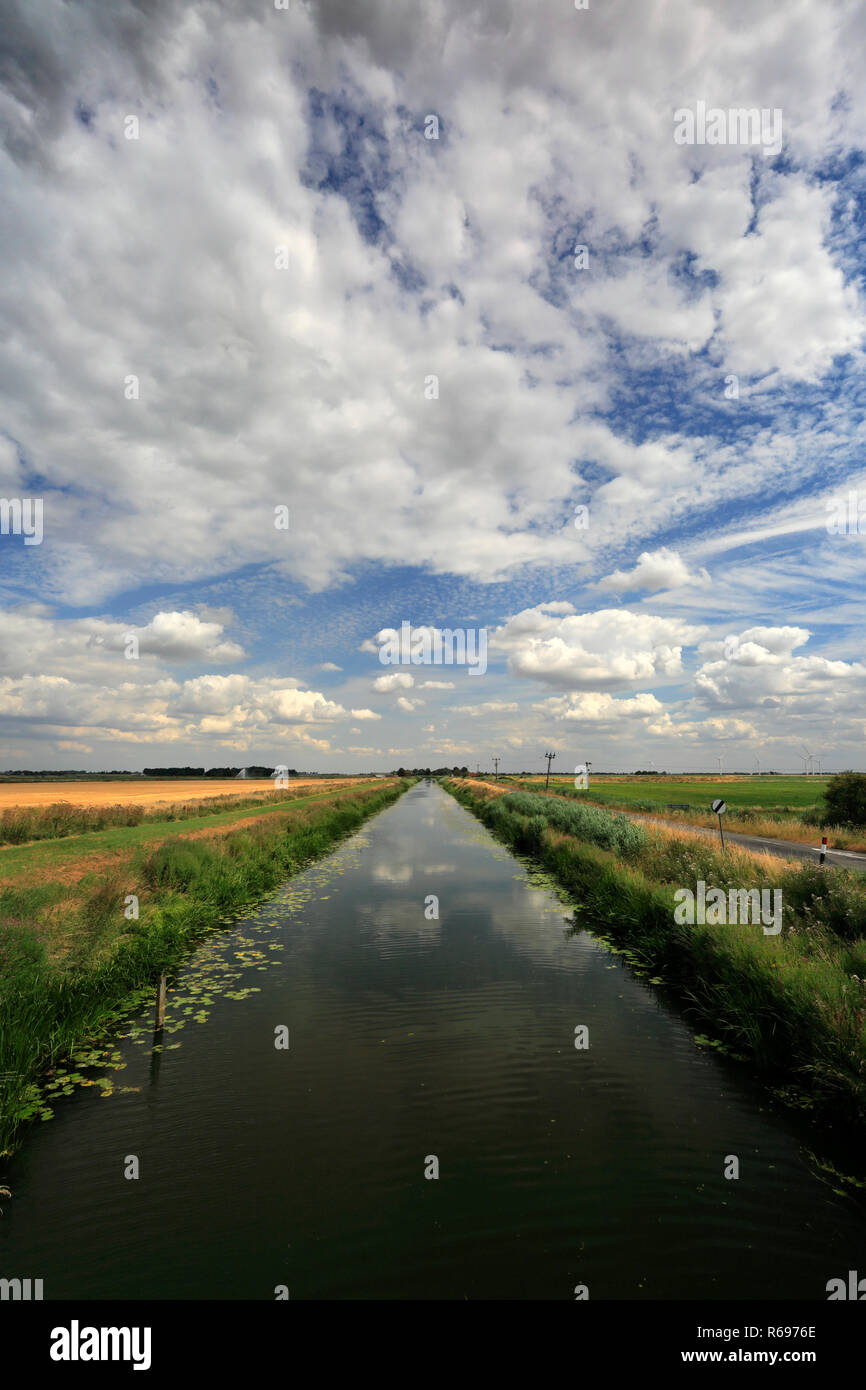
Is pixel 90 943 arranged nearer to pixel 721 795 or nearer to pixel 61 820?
pixel 61 820

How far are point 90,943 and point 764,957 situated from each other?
40.2 feet

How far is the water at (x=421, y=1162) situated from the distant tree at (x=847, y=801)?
1005 inches

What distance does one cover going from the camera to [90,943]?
1096 cm

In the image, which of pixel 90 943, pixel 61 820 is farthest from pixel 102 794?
pixel 90 943

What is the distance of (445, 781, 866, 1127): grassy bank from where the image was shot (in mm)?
7363

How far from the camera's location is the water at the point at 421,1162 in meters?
4.93

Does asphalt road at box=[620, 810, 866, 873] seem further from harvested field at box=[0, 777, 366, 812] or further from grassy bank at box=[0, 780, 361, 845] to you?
harvested field at box=[0, 777, 366, 812]

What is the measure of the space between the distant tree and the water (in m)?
25.5

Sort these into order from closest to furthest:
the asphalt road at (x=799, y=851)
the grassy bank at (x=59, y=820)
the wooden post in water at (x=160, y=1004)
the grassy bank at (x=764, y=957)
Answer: the grassy bank at (x=764, y=957)
the wooden post in water at (x=160, y=1004)
the asphalt road at (x=799, y=851)
the grassy bank at (x=59, y=820)

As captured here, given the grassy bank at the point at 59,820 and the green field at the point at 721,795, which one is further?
the green field at the point at 721,795

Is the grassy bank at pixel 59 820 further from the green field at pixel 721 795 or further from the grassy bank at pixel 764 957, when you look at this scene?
the green field at pixel 721 795

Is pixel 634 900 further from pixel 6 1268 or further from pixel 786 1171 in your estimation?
pixel 6 1268

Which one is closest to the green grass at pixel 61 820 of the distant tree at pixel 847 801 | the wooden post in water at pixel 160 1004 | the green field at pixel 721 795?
the wooden post in water at pixel 160 1004
